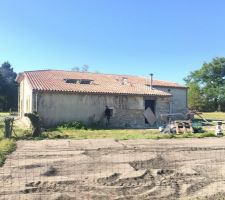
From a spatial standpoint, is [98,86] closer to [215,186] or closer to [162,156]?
[162,156]

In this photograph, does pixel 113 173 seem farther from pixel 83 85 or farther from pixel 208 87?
pixel 208 87

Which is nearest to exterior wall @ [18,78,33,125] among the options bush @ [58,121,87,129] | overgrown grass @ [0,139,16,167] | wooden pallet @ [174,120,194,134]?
bush @ [58,121,87,129]

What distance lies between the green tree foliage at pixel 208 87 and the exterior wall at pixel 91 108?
27949mm

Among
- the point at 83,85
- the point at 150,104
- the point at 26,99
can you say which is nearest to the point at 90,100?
the point at 83,85

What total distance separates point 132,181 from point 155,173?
1096mm

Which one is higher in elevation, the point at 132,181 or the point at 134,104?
the point at 134,104

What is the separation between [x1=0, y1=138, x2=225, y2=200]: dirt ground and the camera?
7.80 metres

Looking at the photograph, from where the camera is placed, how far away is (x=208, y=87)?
64.7m

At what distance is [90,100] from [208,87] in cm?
4143

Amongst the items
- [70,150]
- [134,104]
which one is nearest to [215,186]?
[70,150]

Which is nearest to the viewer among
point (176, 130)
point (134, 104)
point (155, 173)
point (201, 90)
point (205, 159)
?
point (155, 173)

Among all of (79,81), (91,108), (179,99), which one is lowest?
(91,108)

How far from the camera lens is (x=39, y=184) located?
841cm

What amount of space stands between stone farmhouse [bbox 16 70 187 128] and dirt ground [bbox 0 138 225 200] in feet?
33.8
